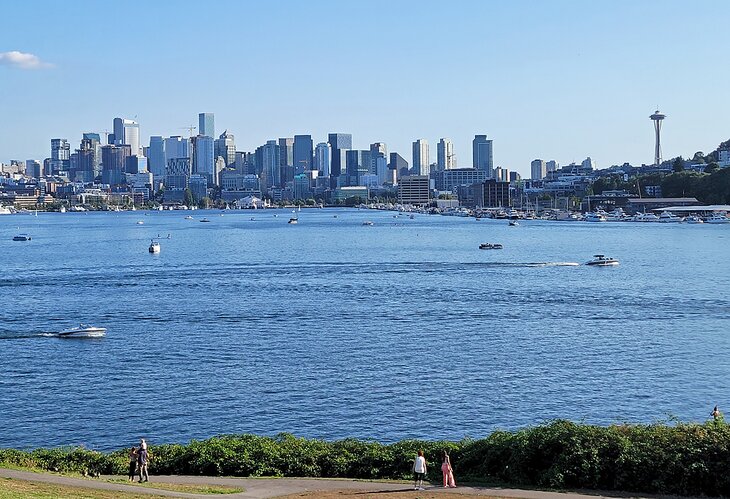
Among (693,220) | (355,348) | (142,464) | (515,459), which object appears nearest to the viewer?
(515,459)

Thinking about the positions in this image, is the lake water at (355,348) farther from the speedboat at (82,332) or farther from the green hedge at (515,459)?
the green hedge at (515,459)

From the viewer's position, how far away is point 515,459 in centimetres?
2322

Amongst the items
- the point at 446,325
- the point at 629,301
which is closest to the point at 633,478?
the point at 446,325

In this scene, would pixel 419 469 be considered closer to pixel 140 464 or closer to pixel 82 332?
pixel 140 464

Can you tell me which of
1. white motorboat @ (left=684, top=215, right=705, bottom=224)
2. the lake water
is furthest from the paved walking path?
white motorboat @ (left=684, top=215, right=705, bottom=224)

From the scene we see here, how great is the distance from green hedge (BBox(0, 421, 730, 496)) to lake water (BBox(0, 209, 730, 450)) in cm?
756

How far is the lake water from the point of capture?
36281mm

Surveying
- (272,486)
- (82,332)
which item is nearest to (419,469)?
(272,486)

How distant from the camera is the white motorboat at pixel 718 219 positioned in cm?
18325

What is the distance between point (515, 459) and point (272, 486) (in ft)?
18.8

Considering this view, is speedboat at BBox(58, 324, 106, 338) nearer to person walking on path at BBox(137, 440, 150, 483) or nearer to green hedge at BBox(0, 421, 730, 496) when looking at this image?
green hedge at BBox(0, 421, 730, 496)

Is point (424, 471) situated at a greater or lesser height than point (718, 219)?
lesser

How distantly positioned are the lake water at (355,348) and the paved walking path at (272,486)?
964 cm

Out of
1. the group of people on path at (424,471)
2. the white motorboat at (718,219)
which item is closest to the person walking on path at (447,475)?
the group of people on path at (424,471)
